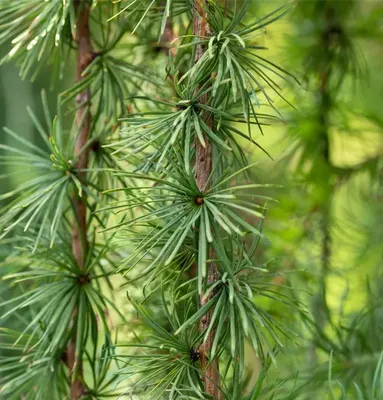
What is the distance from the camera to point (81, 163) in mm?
425

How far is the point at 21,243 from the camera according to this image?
0.54 m

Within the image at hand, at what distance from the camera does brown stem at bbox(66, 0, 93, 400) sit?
16.7 inches

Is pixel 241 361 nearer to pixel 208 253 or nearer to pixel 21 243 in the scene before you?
pixel 208 253

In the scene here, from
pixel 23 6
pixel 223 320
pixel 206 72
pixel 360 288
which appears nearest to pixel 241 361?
pixel 223 320

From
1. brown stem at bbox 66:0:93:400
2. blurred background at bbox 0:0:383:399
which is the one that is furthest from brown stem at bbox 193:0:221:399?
blurred background at bbox 0:0:383:399

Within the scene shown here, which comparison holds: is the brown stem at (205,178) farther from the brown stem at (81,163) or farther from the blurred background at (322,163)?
the blurred background at (322,163)

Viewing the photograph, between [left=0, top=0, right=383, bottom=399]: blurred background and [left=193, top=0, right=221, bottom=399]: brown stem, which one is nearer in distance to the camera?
[left=193, top=0, right=221, bottom=399]: brown stem

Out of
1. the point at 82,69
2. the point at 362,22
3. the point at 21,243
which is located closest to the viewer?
the point at 82,69

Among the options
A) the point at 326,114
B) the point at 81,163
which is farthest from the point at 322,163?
the point at 81,163

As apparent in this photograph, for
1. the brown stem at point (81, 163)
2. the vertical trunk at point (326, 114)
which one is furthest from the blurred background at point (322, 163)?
the brown stem at point (81, 163)

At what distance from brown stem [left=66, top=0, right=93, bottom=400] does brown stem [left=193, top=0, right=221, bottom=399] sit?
0.11m

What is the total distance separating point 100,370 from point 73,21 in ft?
0.72

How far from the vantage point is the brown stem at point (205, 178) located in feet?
1.10

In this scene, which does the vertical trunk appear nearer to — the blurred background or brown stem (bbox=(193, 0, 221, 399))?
the blurred background
